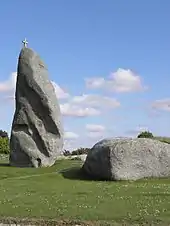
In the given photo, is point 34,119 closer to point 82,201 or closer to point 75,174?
point 75,174

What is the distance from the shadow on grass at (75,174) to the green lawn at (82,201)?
78cm

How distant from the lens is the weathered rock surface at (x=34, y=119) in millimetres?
32969

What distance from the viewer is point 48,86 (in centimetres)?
3425

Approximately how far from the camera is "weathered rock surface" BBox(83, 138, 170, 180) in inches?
1036

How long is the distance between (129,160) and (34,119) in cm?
961

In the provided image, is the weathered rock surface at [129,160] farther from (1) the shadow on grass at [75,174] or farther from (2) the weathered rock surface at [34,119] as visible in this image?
(2) the weathered rock surface at [34,119]

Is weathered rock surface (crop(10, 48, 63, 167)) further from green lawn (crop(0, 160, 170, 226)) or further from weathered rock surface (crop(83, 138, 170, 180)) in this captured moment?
green lawn (crop(0, 160, 170, 226))

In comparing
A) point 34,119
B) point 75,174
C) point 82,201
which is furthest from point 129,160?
point 34,119

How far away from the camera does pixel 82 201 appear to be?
1828 cm

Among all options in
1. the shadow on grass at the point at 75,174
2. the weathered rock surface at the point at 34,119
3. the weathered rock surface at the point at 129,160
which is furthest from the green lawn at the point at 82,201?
the weathered rock surface at the point at 34,119

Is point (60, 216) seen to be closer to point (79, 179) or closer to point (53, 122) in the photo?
point (79, 179)

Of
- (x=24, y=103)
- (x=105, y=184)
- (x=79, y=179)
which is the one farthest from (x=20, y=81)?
(x=105, y=184)

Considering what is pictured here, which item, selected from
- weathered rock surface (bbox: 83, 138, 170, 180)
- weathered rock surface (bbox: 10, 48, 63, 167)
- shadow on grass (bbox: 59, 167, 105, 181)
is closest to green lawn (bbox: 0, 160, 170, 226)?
shadow on grass (bbox: 59, 167, 105, 181)

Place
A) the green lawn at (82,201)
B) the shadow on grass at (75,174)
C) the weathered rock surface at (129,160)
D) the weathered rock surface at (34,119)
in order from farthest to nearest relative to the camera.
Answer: the weathered rock surface at (34,119) → the shadow on grass at (75,174) → the weathered rock surface at (129,160) → the green lawn at (82,201)
